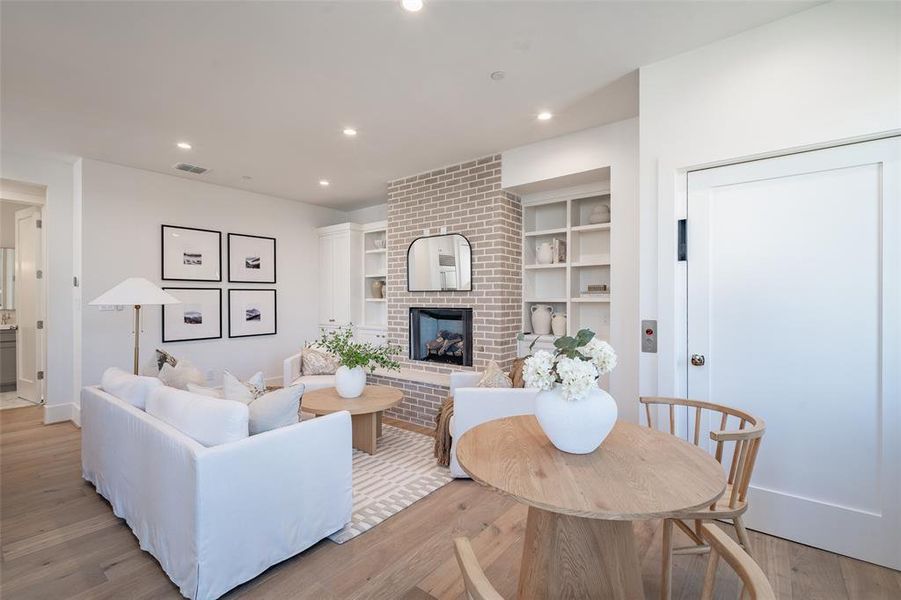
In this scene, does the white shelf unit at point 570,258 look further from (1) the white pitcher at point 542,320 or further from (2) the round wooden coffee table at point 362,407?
(2) the round wooden coffee table at point 362,407

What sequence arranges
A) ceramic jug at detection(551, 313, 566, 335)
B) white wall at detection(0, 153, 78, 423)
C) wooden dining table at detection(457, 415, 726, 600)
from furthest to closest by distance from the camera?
white wall at detection(0, 153, 78, 423) → ceramic jug at detection(551, 313, 566, 335) → wooden dining table at detection(457, 415, 726, 600)

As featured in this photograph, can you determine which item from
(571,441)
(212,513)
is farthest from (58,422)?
(571,441)

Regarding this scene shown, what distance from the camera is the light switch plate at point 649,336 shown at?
2498 mm

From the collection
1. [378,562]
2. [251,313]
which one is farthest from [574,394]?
[251,313]

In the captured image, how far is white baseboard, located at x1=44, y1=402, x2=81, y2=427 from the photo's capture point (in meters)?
4.09

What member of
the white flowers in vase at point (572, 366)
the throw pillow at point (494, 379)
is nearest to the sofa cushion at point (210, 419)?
the white flowers in vase at point (572, 366)

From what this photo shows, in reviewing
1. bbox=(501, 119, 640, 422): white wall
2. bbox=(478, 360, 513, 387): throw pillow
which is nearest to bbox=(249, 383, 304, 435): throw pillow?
bbox=(478, 360, 513, 387): throw pillow

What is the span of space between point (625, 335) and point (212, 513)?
286cm

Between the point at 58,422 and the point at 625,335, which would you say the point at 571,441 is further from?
the point at 58,422

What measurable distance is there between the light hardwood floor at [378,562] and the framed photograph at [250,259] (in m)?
2.97

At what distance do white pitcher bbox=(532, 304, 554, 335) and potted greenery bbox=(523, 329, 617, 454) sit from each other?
8.73ft

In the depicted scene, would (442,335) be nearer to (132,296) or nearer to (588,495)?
(132,296)

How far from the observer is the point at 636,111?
10.1ft

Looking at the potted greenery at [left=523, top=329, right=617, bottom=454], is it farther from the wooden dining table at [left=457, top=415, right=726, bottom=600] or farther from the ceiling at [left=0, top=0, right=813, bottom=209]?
the ceiling at [left=0, top=0, right=813, bottom=209]
